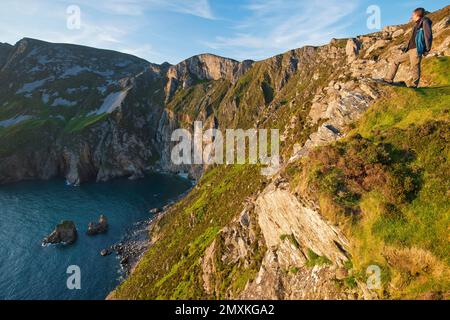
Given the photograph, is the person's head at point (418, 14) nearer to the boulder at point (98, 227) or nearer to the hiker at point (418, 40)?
the hiker at point (418, 40)

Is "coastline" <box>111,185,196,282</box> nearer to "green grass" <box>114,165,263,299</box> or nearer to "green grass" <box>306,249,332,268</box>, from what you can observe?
"green grass" <box>114,165,263,299</box>

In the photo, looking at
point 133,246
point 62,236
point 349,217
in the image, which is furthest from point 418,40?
point 62,236

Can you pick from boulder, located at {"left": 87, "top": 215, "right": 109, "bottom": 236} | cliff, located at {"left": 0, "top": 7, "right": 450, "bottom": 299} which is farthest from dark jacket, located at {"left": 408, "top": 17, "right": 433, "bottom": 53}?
boulder, located at {"left": 87, "top": 215, "right": 109, "bottom": 236}

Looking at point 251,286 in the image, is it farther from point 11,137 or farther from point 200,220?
point 11,137

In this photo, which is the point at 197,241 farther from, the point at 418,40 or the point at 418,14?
the point at 418,14

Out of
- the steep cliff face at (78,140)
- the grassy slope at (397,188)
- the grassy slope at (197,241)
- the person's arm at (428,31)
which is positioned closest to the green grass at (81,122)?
the steep cliff face at (78,140)
